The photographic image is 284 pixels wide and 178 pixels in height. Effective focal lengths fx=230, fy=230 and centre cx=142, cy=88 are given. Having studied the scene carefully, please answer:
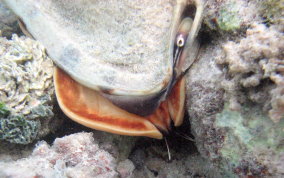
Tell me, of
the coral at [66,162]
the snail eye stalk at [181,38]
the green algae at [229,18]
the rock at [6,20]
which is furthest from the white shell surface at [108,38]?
the rock at [6,20]

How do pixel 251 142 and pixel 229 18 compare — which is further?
pixel 229 18

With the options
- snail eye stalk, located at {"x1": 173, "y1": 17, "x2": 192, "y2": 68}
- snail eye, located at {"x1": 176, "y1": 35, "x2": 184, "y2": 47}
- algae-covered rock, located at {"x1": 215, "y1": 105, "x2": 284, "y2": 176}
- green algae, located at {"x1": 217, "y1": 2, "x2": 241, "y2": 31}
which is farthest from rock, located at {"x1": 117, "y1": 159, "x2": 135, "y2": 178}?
green algae, located at {"x1": 217, "y1": 2, "x2": 241, "y2": 31}

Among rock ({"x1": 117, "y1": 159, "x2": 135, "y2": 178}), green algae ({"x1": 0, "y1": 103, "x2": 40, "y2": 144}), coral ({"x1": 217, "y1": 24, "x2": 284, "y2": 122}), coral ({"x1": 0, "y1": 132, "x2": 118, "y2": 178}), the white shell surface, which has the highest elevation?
coral ({"x1": 217, "y1": 24, "x2": 284, "y2": 122})

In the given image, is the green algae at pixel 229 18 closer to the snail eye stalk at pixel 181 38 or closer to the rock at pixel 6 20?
the snail eye stalk at pixel 181 38

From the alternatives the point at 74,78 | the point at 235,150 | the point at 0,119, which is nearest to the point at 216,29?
the point at 235,150

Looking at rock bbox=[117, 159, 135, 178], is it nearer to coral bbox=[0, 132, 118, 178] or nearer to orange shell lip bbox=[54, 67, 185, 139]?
coral bbox=[0, 132, 118, 178]

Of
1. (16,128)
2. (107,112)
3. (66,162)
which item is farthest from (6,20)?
(66,162)

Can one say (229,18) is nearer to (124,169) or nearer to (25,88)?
(124,169)

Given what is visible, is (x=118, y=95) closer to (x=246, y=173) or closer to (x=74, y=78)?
(x=74, y=78)
